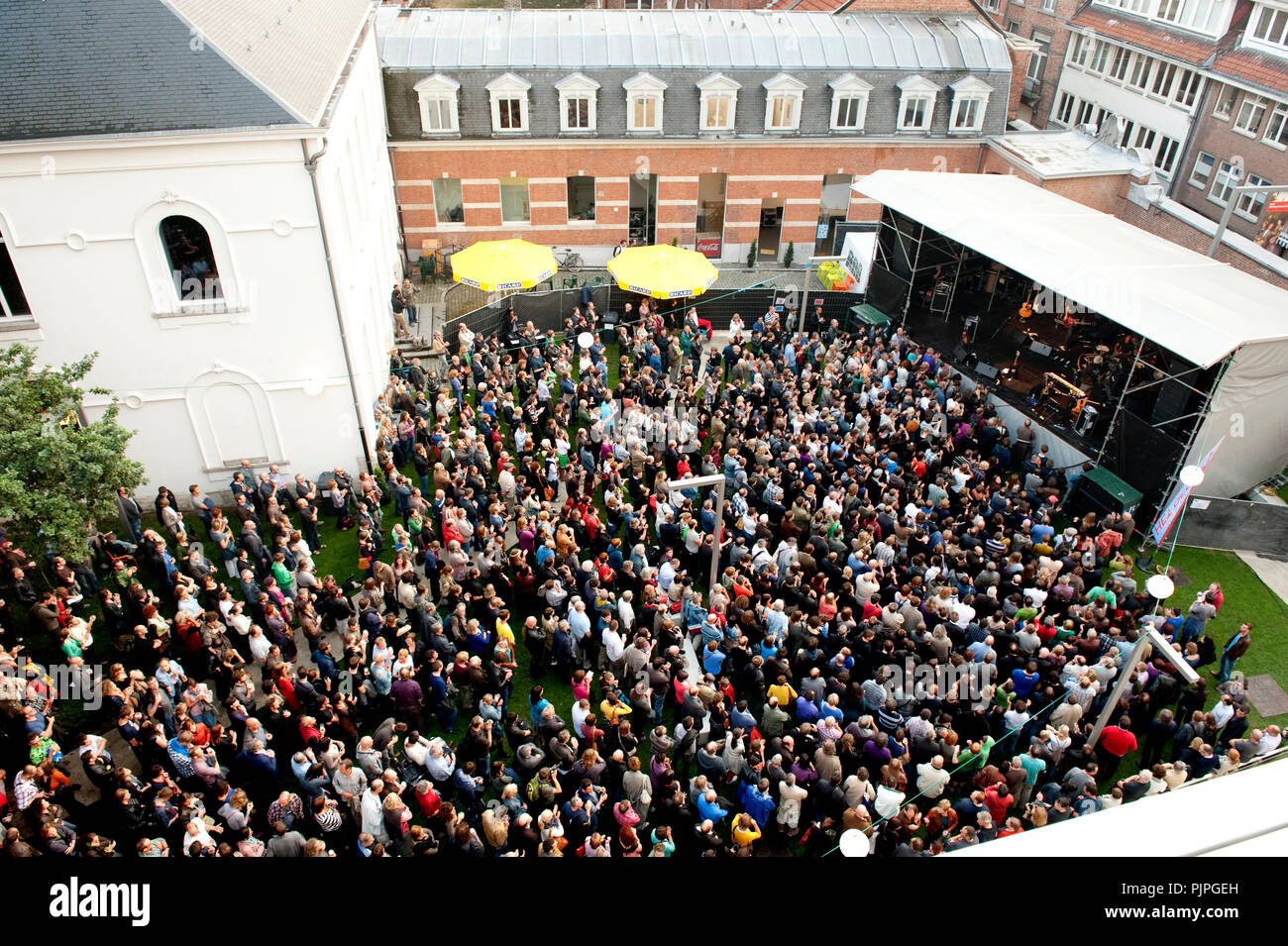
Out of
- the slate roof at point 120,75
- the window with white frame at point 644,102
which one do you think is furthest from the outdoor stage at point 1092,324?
the slate roof at point 120,75

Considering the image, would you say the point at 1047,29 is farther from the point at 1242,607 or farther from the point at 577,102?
the point at 1242,607

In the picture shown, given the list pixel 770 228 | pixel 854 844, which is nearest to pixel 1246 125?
pixel 770 228

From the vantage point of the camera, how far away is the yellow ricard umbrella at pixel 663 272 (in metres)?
21.6

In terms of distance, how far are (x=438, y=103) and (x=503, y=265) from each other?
26.4ft

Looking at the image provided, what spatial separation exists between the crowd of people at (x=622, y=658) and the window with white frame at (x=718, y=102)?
12.9m

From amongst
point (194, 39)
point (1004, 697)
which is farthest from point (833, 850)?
point (194, 39)

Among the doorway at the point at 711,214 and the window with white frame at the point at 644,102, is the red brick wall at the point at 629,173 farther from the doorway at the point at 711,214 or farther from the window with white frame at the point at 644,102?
the doorway at the point at 711,214

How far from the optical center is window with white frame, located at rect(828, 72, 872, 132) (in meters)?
26.9

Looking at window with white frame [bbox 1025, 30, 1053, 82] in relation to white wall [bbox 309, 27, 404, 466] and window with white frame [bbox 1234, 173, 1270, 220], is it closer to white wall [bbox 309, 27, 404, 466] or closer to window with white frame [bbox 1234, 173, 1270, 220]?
window with white frame [bbox 1234, 173, 1270, 220]

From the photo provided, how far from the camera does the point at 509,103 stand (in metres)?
26.6

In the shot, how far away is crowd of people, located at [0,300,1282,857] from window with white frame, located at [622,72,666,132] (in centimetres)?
1301

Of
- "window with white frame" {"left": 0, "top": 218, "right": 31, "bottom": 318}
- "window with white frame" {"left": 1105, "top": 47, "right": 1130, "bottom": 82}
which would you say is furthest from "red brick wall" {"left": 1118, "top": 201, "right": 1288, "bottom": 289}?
"window with white frame" {"left": 0, "top": 218, "right": 31, "bottom": 318}

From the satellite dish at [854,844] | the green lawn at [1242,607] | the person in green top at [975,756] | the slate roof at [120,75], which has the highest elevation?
the slate roof at [120,75]

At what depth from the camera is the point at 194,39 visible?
14062 millimetres
